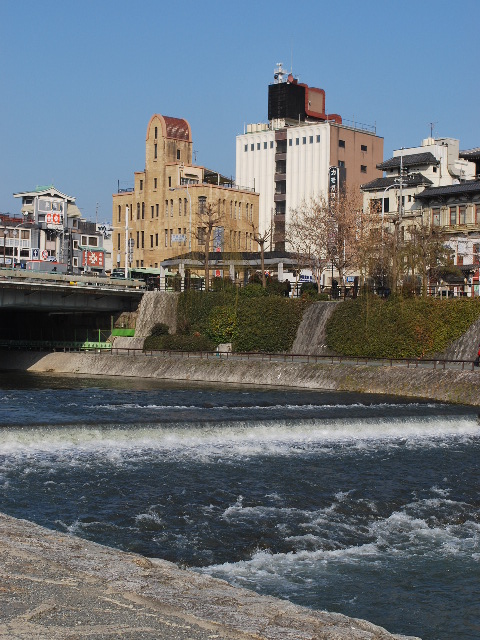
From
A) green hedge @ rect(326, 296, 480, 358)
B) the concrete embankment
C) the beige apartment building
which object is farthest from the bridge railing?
the beige apartment building

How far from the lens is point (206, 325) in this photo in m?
81.7

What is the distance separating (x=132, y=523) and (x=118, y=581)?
26.2 feet

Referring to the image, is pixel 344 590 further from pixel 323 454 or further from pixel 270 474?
pixel 323 454

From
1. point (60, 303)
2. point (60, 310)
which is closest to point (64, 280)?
point (60, 303)

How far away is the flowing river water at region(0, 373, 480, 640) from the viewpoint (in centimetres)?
1905

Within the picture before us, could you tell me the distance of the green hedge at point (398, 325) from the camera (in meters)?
63.9

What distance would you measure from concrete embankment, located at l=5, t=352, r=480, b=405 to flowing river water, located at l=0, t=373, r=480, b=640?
6738 millimetres

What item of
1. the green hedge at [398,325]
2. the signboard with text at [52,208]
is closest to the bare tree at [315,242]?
the green hedge at [398,325]

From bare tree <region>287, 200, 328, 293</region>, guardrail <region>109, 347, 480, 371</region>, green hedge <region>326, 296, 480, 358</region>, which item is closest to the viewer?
guardrail <region>109, 347, 480, 371</region>

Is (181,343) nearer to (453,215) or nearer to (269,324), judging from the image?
(269,324)

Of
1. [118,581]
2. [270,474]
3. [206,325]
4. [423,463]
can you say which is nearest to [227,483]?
[270,474]

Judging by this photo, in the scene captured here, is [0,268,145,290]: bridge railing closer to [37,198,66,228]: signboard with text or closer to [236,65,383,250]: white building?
[236,65,383,250]: white building

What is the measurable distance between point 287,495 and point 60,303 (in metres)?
57.6

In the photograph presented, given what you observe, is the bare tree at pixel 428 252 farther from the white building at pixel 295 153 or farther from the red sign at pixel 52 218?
the red sign at pixel 52 218
